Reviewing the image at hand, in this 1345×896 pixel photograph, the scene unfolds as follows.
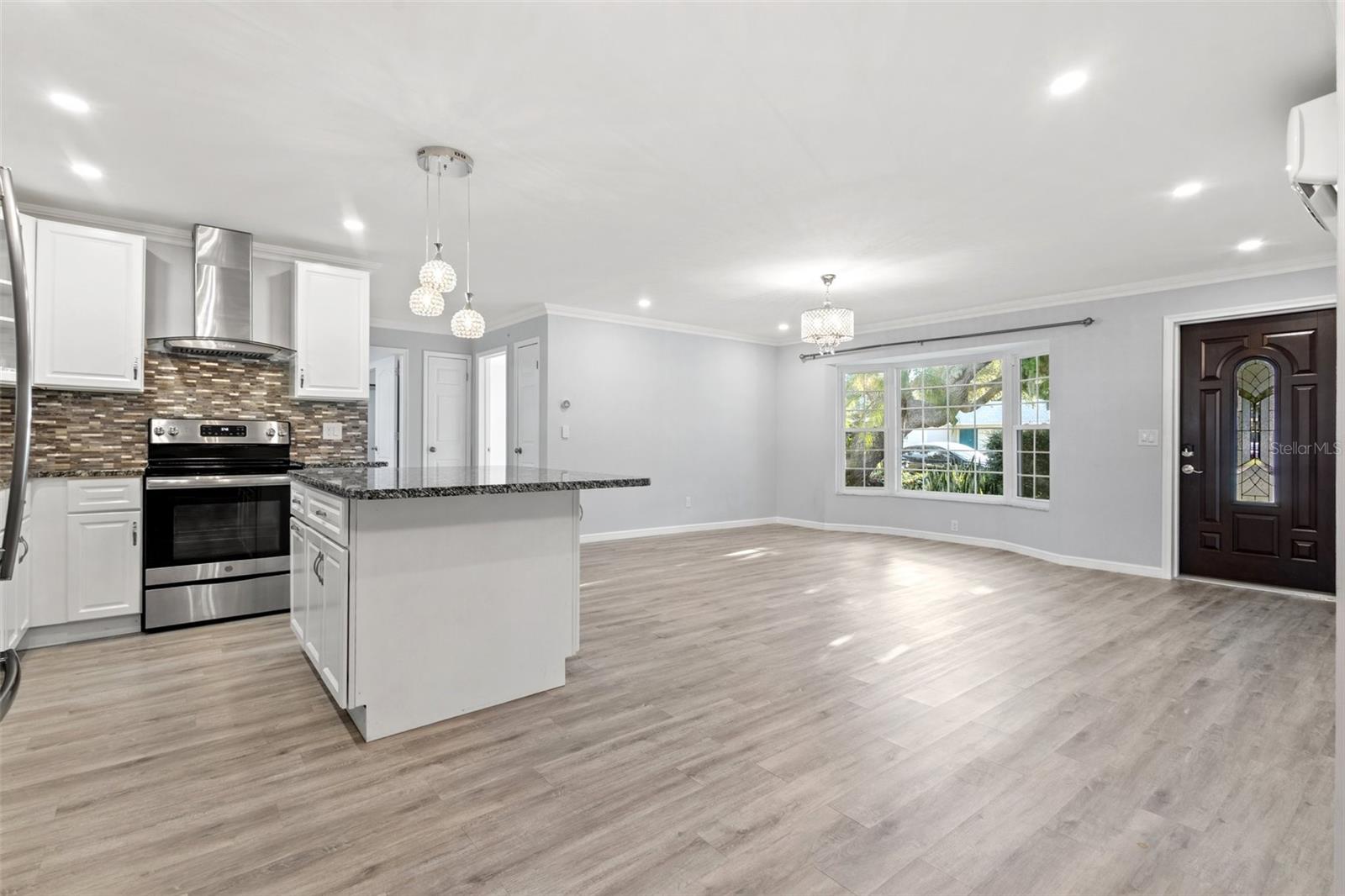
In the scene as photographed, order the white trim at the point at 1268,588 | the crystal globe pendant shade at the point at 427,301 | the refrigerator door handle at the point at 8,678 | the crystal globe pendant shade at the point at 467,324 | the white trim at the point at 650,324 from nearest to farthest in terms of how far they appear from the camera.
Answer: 1. the refrigerator door handle at the point at 8,678
2. the crystal globe pendant shade at the point at 427,301
3. the crystal globe pendant shade at the point at 467,324
4. the white trim at the point at 1268,588
5. the white trim at the point at 650,324

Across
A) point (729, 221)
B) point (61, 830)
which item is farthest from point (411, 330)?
point (61, 830)

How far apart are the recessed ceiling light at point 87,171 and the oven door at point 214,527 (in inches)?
61.9

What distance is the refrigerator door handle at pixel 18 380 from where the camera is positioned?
2.87 feet

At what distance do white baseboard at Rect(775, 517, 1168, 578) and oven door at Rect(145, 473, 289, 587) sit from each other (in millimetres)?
5696

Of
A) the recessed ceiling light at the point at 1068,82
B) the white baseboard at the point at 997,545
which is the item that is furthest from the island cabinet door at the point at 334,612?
the white baseboard at the point at 997,545

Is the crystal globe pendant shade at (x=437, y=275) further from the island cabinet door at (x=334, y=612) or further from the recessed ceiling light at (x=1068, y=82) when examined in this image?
the recessed ceiling light at (x=1068, y=82)

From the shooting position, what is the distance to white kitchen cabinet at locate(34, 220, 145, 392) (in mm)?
3412

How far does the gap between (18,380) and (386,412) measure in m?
7.00

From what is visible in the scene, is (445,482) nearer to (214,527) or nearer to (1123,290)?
(214,527)

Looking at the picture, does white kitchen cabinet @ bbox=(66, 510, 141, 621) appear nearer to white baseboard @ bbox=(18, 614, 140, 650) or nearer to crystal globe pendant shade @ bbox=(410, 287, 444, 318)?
white baseboard @ bbox=(18, 614, 140, 650)

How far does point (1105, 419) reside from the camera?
5402 millimetres

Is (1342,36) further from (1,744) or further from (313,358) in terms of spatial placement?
(313,358)

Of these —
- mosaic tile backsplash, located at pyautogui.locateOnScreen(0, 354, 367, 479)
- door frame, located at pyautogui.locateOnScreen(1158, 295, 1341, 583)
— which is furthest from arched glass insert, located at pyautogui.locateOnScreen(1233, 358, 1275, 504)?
mosaic tile backsplash, located at pyautogui.locateOnScreen(0, 354, 367, 479)

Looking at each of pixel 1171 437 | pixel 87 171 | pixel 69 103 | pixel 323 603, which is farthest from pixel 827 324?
pixel 87 171
